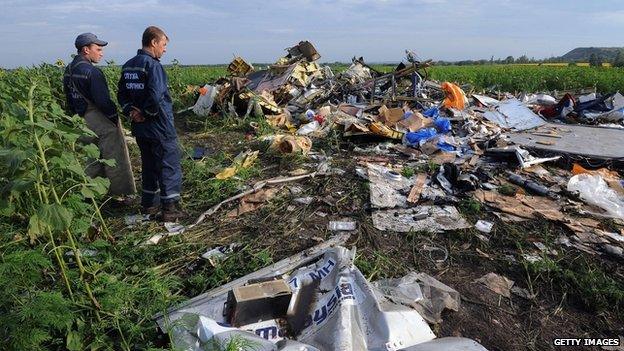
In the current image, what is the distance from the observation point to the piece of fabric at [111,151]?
13.9ft

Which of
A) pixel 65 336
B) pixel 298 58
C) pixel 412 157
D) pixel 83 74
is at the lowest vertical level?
pixel 65 336

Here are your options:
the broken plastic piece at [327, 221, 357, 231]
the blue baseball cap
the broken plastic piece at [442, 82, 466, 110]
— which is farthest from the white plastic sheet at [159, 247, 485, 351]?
the broken plastic piece at [442, 82, 466, 110]

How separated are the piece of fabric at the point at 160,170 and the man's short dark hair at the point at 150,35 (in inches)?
35.5

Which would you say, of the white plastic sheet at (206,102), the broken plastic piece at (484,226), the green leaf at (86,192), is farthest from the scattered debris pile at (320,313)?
the white plastic sheet at (206,102)

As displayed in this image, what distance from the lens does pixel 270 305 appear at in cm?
246

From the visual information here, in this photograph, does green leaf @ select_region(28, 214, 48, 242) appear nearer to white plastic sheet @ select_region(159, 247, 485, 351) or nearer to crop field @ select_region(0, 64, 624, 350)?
crop field @ select_region(0, 64, 624, 350)

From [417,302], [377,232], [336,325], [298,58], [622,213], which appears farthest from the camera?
[298,58]

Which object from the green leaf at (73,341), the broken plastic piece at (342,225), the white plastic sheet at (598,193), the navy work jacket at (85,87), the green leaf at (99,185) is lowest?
the green leaf at (73,341)

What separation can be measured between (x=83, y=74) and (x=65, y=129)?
Answer: 6.56 feet

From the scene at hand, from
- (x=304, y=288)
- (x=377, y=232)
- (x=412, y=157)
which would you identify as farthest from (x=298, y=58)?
(x=304, y=288)

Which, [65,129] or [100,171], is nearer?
[65,129]

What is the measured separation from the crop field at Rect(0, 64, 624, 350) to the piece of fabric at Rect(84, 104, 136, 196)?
264 mm

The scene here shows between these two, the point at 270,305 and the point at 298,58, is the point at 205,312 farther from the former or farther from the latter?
the point at 298,58

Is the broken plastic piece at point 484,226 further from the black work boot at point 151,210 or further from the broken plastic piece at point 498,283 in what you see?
the black work boot at point 151,210
